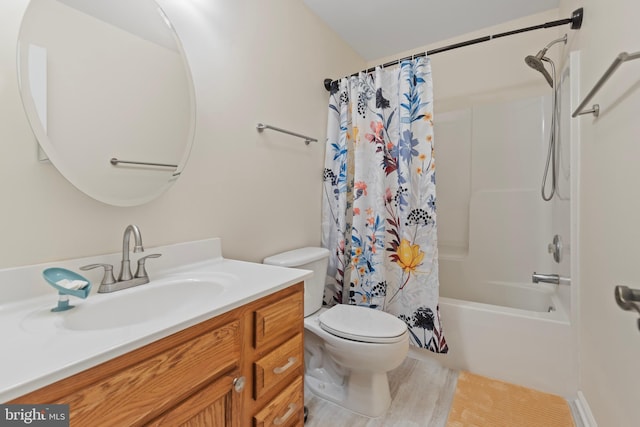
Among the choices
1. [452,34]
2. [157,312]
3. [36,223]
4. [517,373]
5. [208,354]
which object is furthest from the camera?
[452,34]

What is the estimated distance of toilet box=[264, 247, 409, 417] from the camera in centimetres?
136

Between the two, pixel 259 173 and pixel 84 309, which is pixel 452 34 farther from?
pixel 84 309

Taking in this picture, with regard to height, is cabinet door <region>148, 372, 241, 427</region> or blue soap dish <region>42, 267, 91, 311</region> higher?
blue soap dish <region>42, 267, 91, 311</region>

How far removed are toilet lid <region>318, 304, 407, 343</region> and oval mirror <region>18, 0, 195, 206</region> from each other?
0.99 meters

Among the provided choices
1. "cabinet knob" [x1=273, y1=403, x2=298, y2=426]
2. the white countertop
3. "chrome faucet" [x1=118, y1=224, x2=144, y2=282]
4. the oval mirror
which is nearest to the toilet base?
"cabinet knob" [x1=273, y1=403, x2=298, y2=426]

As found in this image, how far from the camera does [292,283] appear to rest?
1014 millimetres

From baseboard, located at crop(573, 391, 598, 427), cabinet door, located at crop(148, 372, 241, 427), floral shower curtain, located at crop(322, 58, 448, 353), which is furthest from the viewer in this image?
floral shower curtain, located at crop(322, 58, 448, 353)

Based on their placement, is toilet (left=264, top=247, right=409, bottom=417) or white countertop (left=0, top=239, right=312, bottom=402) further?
toilet (left=264, top=247, right=409, bottom=417)

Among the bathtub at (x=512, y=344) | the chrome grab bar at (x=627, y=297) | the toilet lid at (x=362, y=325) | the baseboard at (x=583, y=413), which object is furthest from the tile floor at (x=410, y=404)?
the chrome grab bar at (x=627, y=297)

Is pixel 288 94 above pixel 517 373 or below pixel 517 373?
above

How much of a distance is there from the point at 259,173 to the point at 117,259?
2.57 ft

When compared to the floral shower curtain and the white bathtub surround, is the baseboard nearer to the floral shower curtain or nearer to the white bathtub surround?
the white bathtub surround

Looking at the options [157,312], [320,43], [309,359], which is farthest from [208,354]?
[320,43]

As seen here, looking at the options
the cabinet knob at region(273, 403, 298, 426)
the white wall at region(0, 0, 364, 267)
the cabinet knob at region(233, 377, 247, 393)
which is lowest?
the cabinet knob at region(273, 403, 298, 426)
